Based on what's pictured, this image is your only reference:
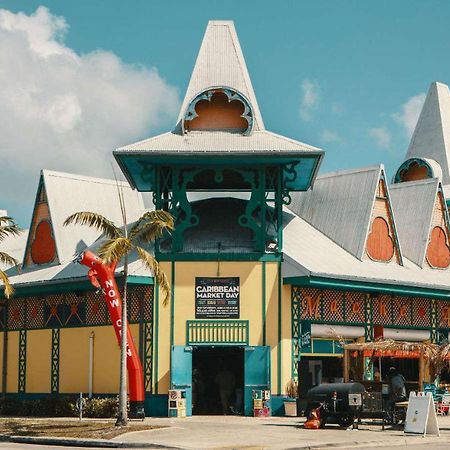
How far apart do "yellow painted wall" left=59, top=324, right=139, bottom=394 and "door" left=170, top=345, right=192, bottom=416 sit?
1.78 metres

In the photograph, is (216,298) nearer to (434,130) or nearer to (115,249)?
(115,249)

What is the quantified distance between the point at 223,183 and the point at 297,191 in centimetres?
325

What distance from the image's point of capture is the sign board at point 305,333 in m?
36.4

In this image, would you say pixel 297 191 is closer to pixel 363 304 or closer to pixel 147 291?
pixel 363 304

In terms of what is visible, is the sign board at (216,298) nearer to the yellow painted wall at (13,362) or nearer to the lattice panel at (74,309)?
the lattice panel at (74,309)

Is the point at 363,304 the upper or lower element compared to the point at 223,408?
upper

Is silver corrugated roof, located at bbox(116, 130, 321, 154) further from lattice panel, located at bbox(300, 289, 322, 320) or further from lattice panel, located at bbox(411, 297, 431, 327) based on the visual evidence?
lattice panel, located at bbox(411, 297, 431, 327)

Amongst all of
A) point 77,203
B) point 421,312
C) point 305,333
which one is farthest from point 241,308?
point 77,203

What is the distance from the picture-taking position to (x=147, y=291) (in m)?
36.5

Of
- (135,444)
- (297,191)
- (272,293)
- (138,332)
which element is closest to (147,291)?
(138,332)

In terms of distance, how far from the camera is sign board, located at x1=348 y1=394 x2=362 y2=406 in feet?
94.0

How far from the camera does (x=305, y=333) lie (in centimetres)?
3653

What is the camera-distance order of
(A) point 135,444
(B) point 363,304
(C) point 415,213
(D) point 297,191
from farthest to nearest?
(C) point 415,213, (D) point 297,191, (B) point 363,304, (A) point 135,444

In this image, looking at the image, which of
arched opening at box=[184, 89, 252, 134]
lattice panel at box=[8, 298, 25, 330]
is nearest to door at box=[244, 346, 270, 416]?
arched opening at box=[184, 89, 252, 134]
